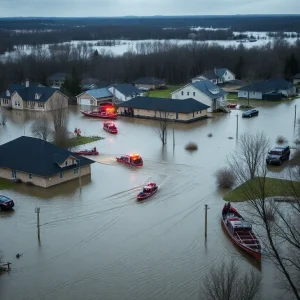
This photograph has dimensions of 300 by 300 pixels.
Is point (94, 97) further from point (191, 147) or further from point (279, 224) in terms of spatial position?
point (279, 224)

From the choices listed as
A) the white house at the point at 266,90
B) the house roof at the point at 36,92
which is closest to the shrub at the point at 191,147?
the house roof at the point at 36,92

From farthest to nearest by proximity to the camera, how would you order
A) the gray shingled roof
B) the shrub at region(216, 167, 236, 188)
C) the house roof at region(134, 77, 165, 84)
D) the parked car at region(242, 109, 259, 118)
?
the house roof at region(134, 77, 165, 84)
the gray shingled roof
the parked car at region(242, 109, 259, 118)
the shrub at region(216, 167, 236, 188)

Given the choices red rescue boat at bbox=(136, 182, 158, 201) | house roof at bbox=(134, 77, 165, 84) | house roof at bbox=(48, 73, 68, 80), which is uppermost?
house roof at bbox=(48, 73, 68, 80)

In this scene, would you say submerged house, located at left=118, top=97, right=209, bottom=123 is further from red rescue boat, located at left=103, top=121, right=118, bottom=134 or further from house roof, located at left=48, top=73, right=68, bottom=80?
house roof, located at left=48, top=73, right=68, bottom=80

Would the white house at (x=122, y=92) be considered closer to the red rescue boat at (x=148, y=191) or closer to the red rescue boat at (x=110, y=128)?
the red rescue boat at (x=110, y=128)

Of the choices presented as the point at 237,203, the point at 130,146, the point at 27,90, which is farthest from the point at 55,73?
the point at 237,203

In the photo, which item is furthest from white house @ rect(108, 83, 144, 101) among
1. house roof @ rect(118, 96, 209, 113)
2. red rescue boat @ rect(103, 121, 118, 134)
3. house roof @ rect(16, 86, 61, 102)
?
red rescue boat @ rect(103, 121, 118, 134)
